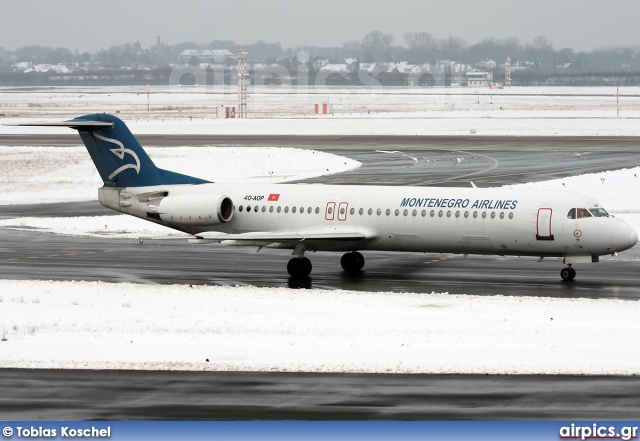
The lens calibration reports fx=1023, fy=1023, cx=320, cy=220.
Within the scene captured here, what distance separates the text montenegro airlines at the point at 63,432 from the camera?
14.4m

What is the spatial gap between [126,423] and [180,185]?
66.9 ft

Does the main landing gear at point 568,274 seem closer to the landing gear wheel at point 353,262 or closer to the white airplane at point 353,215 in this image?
the white airplane at point 353,215

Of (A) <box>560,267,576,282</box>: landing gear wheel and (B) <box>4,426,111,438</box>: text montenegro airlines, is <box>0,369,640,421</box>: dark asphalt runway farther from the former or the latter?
(A) <box>560,267,576,282</box>: landing gear wheel

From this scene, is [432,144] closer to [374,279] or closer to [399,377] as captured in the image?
[374,279]

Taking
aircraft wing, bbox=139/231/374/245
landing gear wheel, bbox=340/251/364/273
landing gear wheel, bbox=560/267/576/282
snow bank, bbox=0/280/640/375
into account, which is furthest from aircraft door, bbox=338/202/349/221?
landing gear wheel, bbox=560/267/576/282

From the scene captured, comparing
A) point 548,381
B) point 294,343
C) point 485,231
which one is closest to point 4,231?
point 485,231

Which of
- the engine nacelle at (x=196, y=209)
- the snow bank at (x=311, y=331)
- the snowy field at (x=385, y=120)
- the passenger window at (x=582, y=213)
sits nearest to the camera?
the snow bank at (x=311, y=331)

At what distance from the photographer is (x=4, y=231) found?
43531 mm

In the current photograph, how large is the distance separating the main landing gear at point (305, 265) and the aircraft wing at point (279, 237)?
64 centimetres

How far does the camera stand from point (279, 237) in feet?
106

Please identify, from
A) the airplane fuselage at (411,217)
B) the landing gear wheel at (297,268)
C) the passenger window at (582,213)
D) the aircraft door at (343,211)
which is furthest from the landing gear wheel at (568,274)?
the landing gear wheel at (297,268)

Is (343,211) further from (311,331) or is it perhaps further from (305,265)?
(311,331)

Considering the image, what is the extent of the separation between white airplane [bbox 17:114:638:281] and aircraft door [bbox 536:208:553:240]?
3cm

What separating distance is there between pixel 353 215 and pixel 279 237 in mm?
2563
